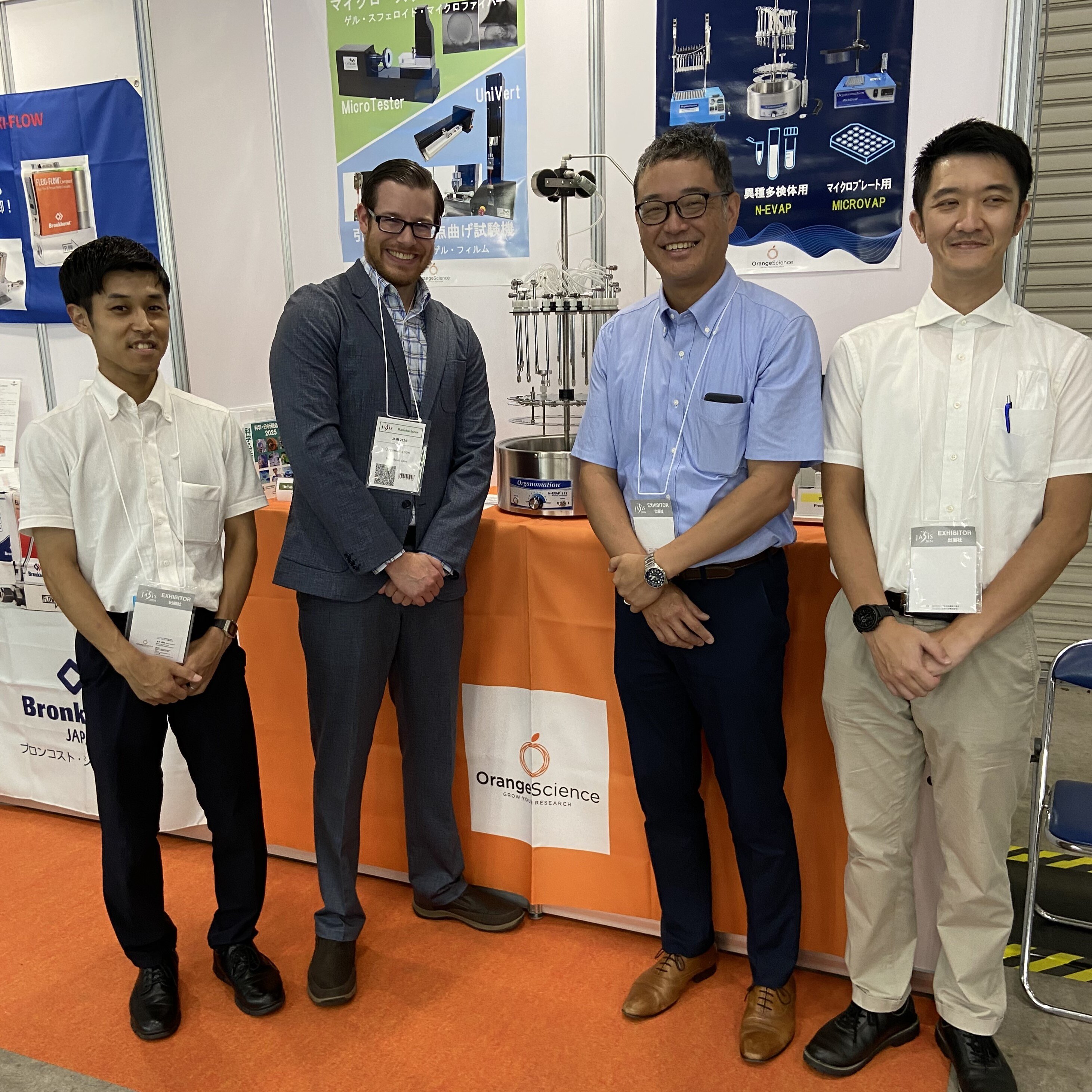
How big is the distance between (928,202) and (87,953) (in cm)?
263

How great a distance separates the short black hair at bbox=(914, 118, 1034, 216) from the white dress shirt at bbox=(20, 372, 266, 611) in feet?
5.15

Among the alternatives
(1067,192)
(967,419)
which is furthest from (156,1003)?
(1067,192)

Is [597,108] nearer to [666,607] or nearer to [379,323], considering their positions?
[379,323]

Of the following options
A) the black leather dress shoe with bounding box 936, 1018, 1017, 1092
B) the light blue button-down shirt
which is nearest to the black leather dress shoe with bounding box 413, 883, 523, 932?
the black leather dress shoe with bounding box 936, 1018, 1017, 1092

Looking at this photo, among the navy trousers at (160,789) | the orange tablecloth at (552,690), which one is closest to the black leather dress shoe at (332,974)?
the navy trousers at (160,789)

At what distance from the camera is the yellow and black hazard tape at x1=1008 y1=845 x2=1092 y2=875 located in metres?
2.87

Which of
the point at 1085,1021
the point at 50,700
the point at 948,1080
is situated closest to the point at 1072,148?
the point at 1085,1021

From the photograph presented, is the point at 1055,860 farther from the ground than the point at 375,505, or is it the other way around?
the point at 375,505

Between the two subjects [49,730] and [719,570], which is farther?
[49,730]

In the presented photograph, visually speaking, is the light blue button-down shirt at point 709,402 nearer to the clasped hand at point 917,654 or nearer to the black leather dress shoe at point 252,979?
the clasped hand at point 917,654

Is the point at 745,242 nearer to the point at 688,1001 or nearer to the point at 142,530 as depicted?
the point at 142,530

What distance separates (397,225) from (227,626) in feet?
3.14

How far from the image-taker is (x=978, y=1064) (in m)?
1.94

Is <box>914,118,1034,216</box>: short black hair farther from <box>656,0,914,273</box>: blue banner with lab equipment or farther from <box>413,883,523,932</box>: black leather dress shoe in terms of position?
<box>413,883,523,932</box>: black leather dress shoe
